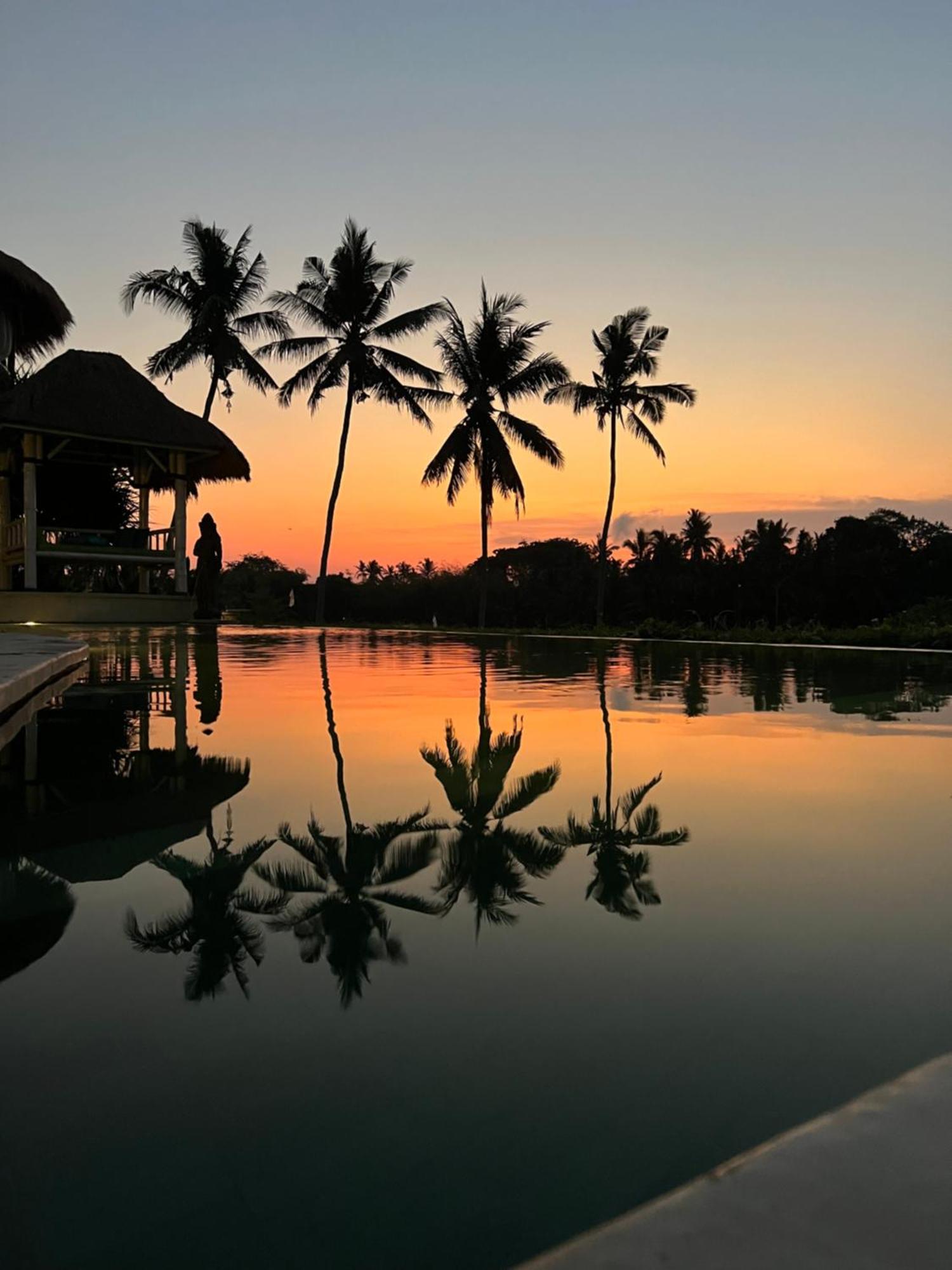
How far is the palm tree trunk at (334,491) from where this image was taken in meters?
32.4

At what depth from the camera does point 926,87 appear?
50.4ft

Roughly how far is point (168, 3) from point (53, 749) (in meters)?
14.0

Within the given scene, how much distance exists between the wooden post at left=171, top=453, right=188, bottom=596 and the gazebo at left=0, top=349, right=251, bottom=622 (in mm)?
21

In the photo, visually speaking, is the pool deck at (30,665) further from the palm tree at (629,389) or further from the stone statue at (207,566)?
the palm tree at (629,389)

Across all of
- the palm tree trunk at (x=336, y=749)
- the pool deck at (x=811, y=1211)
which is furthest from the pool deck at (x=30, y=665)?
the pool deck at (x=811, y=1211)

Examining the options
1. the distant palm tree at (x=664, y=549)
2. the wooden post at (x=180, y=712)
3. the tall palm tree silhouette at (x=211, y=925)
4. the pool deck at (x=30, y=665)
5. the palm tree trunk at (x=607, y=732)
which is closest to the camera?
the tall palm tree silhouette at (x=211, y=925)

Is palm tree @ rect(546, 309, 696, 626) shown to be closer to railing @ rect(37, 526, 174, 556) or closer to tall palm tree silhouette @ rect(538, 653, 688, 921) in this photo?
railing @ rect(37, 526, 174, 556)

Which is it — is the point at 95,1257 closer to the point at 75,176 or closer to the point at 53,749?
the point at 53,749

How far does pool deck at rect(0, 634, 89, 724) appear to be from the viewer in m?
6.34

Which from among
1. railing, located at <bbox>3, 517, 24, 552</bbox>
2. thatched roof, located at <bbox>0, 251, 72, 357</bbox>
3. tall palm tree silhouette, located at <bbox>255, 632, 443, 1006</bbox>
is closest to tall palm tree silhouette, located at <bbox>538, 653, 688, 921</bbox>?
tall palm tree silhouette, located at <bbox>255, 632, 443, 1006</bbox>

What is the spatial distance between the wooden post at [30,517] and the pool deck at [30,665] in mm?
8132

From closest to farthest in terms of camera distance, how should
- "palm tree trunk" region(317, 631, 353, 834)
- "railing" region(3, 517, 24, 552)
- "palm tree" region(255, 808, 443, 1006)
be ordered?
"palm tree" region(255, 808, 443, 1006), "palm tree trunk" region(317, 631, 353, 834), "railing" region(3, 517, 24, 552)

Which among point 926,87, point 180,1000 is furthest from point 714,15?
point 180,1000

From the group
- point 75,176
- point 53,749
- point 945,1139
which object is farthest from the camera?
point 75,176
